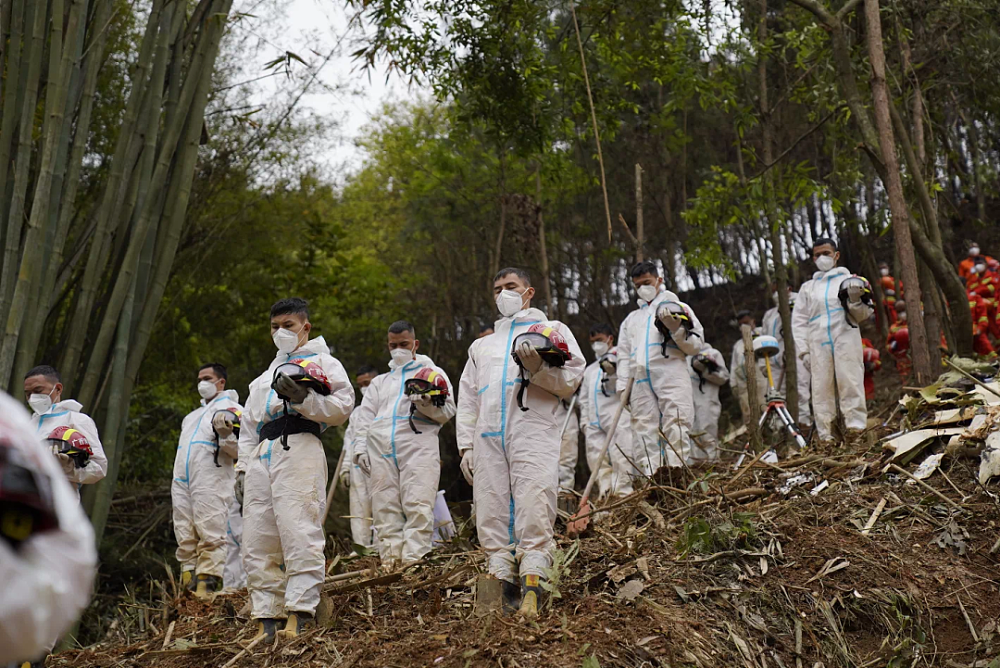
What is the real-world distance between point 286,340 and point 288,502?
951mm

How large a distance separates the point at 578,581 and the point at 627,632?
91 cm

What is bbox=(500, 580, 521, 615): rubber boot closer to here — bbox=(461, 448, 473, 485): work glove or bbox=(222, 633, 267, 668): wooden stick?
bbox=(461, 448, 473, 485): work glove

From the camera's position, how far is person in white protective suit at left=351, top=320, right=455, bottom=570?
26.4 feet

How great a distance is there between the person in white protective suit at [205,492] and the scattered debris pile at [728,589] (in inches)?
82.7

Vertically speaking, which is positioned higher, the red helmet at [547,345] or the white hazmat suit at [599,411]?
A: the red helmet at [547,345]

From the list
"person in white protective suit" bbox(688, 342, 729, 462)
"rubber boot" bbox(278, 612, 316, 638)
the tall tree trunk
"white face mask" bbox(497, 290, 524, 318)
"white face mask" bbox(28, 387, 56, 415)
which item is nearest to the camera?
"rubber boot" bbox(278, 612, 316, 638)

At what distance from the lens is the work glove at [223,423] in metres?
9.24

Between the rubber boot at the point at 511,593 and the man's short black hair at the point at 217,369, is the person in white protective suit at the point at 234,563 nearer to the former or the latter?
the man's short black hair at the point at 217,369

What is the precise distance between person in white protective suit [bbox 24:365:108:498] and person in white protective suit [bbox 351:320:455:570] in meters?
2.29

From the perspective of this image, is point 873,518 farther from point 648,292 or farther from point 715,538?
point 648,292

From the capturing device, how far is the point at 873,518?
20.7 feet

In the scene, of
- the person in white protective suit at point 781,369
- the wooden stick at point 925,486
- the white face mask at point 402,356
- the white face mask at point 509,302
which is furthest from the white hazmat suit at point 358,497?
the person in white protective suit at point 781,369

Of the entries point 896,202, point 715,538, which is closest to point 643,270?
point 896,202

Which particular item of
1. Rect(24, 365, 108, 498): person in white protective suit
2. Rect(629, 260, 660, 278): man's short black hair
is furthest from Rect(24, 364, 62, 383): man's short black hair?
Rect(629, 260, 660, 278): man's short black hair
